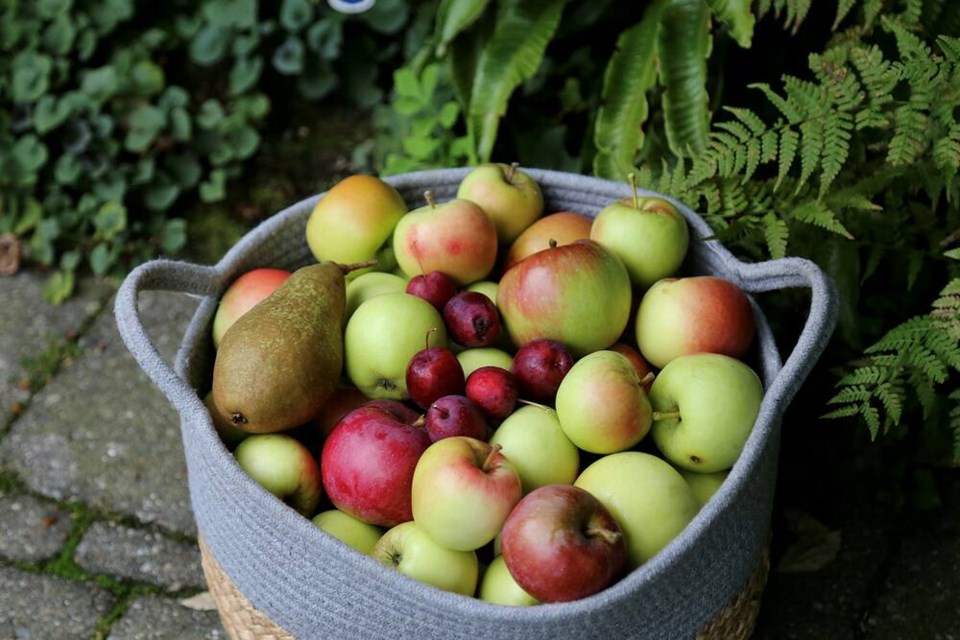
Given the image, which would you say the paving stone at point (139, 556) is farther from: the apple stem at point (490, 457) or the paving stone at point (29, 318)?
the apple stem at point (490, 457)

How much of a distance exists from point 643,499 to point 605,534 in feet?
0.44

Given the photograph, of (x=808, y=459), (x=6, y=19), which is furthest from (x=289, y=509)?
(x=6, y=19)

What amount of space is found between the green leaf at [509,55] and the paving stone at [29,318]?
4.06ft

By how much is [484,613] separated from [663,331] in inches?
26.4

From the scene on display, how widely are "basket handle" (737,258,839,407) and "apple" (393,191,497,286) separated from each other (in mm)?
476

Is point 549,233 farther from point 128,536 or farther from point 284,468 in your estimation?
point 128,536

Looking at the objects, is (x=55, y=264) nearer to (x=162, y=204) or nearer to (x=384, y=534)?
(x=162, y=204)

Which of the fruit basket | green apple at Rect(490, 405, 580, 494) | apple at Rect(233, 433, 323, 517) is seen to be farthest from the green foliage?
green apple at Rect(490, 405, 580, 494)

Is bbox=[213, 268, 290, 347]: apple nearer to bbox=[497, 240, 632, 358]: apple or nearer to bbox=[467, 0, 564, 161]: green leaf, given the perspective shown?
bbox=[497, 240, 632, 358]: apple

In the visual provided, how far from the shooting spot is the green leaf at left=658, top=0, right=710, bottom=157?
88.7 inches

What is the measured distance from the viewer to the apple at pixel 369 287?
1.95m

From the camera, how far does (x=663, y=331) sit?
182 centimetres

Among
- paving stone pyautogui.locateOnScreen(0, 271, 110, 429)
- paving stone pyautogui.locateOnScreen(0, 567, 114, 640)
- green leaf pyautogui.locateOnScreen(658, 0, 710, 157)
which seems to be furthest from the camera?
paving stone pyautogui.locateOnScreen(0, 271, 110, 429)

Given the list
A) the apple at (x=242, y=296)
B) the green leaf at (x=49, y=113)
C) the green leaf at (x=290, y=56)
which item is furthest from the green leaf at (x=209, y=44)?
the apple at (x=242, y=296)
